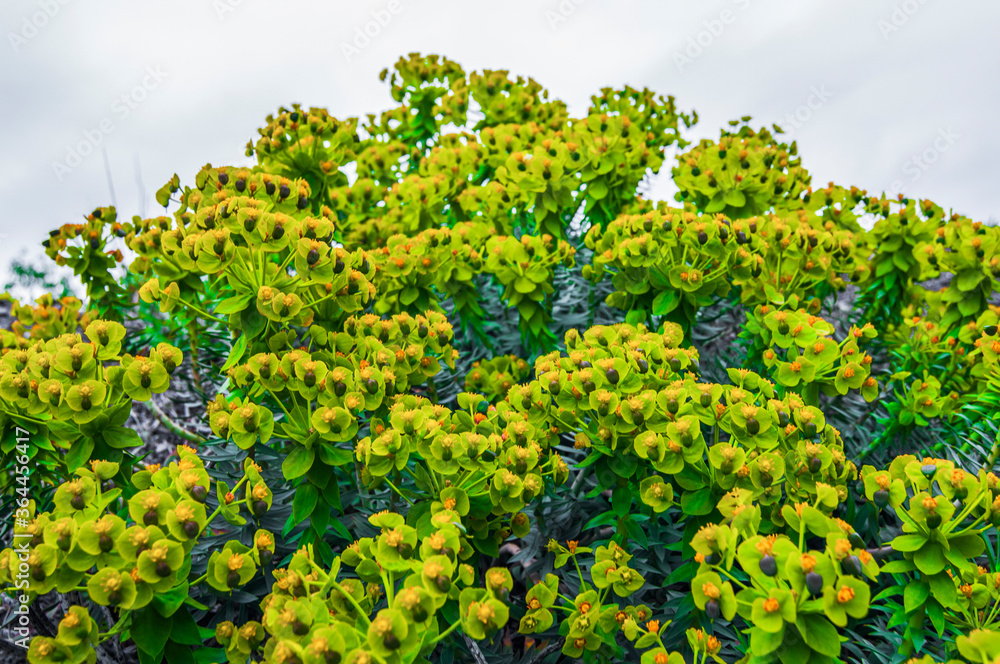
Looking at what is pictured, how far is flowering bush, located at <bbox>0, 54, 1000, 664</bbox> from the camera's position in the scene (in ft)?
4.83

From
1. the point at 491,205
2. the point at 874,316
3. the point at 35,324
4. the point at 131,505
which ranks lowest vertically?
the point at 131,505

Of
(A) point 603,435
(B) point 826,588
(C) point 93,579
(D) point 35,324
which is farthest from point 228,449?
(B) point 826,588

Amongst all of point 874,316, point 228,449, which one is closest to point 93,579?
point 228,449

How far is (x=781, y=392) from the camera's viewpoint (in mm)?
2326

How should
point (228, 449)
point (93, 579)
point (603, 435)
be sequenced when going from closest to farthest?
point (93, 579) → point (603, 435) → point (228, 449)

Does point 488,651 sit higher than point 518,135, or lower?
lower

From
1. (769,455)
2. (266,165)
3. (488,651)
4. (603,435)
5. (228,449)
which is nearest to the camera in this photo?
(769,455)

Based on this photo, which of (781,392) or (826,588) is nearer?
(826,588)

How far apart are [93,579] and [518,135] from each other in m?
3.03

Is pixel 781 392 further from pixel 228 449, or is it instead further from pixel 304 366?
pixel 228 449

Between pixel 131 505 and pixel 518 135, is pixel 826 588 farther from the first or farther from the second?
pixel 518 135

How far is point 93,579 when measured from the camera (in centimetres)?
142

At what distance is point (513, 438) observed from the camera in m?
1.81

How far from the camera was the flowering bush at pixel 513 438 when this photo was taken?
4.83ft
